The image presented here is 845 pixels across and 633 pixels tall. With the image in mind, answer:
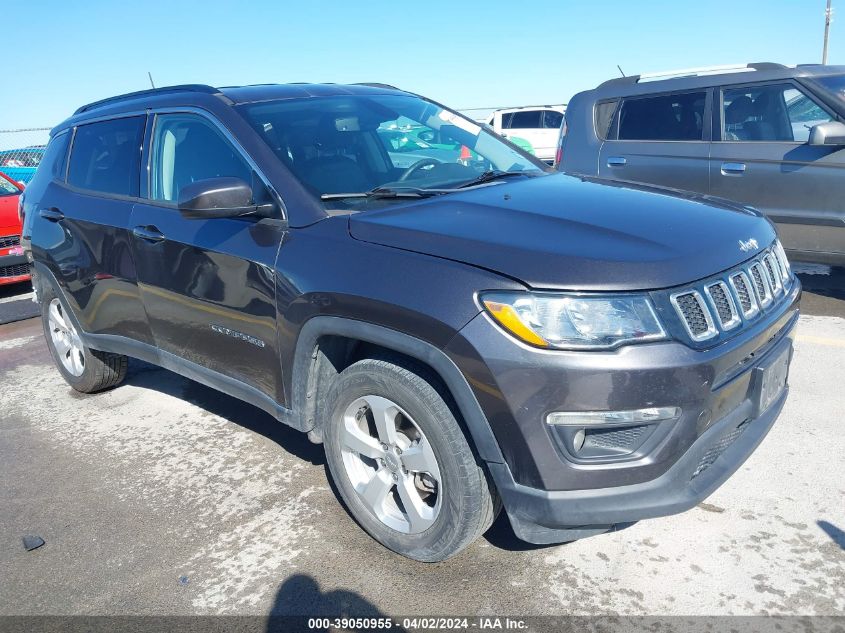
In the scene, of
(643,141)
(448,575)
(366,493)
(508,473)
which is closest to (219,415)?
(366,493)

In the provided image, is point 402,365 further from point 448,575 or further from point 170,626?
point 170,626

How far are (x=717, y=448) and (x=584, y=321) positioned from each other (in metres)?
0.74


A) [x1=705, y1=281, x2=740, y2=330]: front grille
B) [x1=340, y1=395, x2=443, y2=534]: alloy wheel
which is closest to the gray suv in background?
[x1=705, y1=281, x2=740, y2=330]: front grille

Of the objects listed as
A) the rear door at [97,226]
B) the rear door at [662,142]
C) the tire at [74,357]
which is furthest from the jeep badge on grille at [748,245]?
the tire at [74,357]

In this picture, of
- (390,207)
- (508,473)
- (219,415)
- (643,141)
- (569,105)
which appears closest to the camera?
(508,473)

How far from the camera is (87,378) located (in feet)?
15.3

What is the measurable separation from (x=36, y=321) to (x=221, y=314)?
4958 millimetres

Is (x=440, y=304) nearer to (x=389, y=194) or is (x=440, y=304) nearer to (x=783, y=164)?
(x=389, y=194)

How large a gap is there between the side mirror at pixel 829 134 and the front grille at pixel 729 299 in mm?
2993

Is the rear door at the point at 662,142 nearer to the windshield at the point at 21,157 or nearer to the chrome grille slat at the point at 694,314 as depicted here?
the chrome grille slat at the point at 694,314

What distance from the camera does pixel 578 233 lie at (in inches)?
93.8

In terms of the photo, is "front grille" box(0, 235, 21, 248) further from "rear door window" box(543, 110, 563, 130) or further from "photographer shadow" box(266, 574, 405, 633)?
"rear door window" box(543, 110, 563, 130)

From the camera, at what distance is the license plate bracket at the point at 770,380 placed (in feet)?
7.95

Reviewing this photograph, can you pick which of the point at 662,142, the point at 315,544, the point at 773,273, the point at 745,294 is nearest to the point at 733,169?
the point at 662,142
